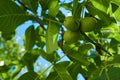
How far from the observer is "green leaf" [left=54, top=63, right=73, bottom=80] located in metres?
2.19

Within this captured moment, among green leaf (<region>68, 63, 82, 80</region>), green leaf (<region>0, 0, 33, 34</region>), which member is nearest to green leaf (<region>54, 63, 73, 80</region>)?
green leaf (<region>68, 63, 82, 80</region>)

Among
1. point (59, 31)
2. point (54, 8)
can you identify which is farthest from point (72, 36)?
point (54, 8)

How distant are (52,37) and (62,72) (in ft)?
0.91

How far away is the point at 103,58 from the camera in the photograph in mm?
2643

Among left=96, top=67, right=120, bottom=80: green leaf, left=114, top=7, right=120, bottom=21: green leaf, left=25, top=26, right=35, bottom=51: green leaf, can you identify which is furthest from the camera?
left=25, top=26, right=35, bottom=51: green leaf

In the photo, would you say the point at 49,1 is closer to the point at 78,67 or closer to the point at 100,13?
the point at 100,13

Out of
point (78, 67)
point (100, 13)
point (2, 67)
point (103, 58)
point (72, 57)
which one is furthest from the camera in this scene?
point (2, 67)

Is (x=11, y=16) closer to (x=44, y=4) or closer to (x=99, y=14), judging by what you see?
(x=44, y=4)

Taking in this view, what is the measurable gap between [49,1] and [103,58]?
685mm

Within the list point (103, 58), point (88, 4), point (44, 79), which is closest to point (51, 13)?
point (88, 4)

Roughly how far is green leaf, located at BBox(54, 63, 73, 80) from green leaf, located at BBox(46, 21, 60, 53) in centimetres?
25

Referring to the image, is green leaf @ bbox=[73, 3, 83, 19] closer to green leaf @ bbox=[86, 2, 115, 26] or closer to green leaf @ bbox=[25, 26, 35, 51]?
green leaf @ bbox=[86, 2, 115, 26]

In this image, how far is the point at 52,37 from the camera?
204 centimetres

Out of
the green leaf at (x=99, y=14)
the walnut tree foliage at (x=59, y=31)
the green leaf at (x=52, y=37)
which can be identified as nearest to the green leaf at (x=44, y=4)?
the walnut tree foliage at (x=59, y=31)
